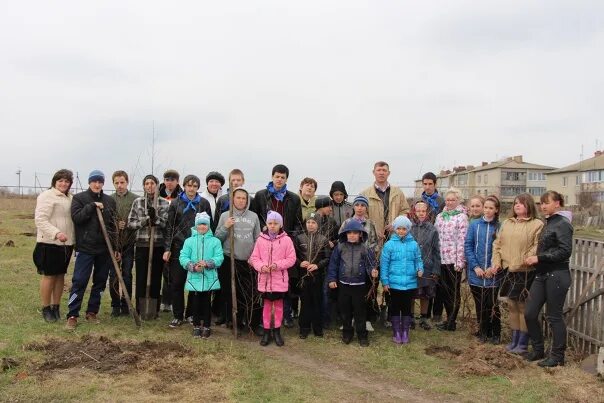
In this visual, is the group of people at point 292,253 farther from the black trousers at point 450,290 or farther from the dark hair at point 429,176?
the dark hair at point 429,176

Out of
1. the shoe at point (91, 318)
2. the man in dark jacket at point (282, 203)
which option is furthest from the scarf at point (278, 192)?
the shoe at point (91, 318)

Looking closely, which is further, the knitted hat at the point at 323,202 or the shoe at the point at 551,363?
the knitted hat at the point at 323,202

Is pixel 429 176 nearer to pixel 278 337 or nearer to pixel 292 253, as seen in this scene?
pixel 292 253

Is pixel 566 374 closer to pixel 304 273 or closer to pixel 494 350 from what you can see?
pixel 494 350

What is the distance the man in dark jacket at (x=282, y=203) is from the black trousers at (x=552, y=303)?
9.89 ft

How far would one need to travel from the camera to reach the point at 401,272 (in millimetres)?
6574

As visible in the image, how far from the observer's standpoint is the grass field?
4.80m

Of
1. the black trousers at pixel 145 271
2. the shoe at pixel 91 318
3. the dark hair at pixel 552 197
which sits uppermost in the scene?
the dark hair at pixel 552 197

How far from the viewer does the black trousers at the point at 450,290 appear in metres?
7.26

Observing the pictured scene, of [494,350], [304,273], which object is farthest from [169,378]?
[494,350]

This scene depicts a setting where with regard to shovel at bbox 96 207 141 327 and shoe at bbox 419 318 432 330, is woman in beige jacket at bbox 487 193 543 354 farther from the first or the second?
shovel at bbox 96 207 141 327

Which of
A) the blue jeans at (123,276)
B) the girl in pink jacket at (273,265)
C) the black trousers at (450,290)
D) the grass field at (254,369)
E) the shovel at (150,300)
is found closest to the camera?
the grass field at (254,369)

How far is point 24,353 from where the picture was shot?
5.68 meters

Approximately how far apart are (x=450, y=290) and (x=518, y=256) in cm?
157
